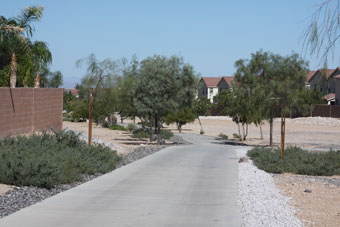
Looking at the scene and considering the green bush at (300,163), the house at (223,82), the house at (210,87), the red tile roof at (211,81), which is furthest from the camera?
the red tile roof at (211,81)

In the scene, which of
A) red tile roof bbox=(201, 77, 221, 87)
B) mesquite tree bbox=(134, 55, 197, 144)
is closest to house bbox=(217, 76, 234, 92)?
red tile roof bbox=(201, 77, 221, 87)

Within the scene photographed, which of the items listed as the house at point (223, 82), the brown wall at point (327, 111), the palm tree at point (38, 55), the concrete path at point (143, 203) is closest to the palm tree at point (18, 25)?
the palm tree at point (38, 55)

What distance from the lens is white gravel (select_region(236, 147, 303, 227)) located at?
9.57 m

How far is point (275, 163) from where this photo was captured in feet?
66.7

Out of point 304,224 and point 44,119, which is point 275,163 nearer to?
point 304,224

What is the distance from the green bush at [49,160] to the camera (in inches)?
486

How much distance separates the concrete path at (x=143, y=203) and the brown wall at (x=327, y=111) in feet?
211

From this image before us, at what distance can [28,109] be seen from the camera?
24.7 m

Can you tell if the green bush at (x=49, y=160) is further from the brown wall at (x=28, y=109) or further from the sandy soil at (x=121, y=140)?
the sandy soil at (x=121, y=140)

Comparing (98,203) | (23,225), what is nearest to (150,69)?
(98,203)

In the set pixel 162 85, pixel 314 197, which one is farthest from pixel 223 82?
pixel 314 197

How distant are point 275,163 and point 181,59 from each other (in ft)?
50.0

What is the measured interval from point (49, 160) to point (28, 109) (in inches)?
473

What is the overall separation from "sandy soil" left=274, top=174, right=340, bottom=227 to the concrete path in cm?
143
